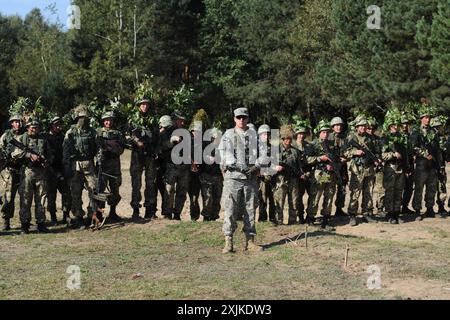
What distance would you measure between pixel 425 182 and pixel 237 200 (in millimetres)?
5537

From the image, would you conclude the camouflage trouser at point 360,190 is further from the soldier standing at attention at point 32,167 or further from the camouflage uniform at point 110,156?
the soldier standing at attention at point 32,167

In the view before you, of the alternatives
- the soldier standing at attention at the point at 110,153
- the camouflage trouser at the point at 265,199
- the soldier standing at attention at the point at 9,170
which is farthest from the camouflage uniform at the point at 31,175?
the camouflage trouser at the point at 265,199

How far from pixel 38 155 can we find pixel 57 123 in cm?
161

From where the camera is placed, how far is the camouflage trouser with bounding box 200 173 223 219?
13141mm

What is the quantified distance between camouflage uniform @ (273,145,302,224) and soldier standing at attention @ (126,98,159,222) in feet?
8.11

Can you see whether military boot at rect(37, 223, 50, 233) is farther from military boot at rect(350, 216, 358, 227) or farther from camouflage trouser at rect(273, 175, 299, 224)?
military boot at rect(350, 216, 358, 227)

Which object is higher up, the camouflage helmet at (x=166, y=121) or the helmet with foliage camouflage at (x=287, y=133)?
the camouflage helmet at (x=166, y=121)

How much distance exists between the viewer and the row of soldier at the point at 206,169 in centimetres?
1227

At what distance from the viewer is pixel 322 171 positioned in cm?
1270

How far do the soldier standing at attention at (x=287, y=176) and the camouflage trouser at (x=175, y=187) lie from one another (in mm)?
1819

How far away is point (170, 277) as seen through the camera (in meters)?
8.83

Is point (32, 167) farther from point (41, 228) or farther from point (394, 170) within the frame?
point (394, 170)
